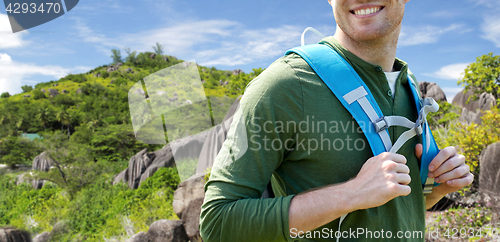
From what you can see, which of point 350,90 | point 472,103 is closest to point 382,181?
point 350,90

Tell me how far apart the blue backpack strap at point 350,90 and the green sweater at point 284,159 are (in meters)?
0.02

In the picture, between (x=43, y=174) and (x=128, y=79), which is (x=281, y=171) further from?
(x=128, y=79)

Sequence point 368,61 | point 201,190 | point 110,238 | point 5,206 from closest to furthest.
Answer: point 368,61, point 201,190, point 110,238, point 5,206

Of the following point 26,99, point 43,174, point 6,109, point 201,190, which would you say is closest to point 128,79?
point 26,99

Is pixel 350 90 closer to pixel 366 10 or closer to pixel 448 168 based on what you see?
pixel 366 10

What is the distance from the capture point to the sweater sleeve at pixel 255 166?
0.76 meters

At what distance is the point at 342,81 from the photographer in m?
0.89

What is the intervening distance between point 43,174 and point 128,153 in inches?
563

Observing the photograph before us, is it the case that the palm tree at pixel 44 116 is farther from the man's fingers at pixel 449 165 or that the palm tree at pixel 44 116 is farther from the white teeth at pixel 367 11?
the man's fingers at pixel 449 165

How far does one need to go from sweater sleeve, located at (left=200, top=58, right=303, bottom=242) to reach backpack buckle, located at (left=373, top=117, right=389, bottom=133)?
233 millimetres

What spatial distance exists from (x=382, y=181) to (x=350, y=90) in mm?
278

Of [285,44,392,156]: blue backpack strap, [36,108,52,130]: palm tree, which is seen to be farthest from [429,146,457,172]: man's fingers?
[36,108,52,130]: palm tree

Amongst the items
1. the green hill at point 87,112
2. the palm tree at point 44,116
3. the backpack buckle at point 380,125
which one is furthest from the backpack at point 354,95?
the palm tree at point 44,116

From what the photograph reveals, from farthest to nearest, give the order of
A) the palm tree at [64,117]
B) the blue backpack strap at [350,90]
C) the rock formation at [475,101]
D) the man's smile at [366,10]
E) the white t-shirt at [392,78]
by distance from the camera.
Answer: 1. the palm tree at [64,117]
2. the rock formation at [475,101]
3. the white t-shirt at [392,78]
4. the man's smile at [366,10]
5. the blue backpack strap at [350,90]
